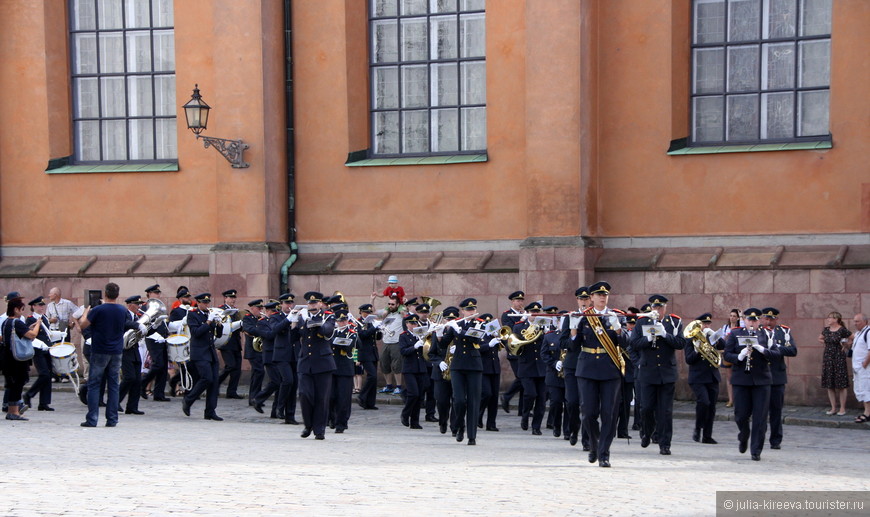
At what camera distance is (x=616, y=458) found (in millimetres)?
14180

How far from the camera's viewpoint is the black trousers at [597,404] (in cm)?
1329

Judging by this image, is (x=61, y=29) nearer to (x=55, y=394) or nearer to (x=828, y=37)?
(x=55, y=394)

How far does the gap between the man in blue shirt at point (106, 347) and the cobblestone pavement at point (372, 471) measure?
1.01 ft

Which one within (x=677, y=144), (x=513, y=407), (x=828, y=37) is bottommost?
(x=513, y=407)

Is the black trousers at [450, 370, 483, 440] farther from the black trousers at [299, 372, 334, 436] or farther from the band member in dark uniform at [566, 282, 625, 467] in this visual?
the band member in dark uniform at [566, 282, 625, 467]

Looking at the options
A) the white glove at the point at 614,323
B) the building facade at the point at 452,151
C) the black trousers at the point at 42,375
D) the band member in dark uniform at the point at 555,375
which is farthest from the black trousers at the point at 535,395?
the black trousers at the point at 42,375

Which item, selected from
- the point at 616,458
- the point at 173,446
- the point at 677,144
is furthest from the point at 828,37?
the point at 173,446

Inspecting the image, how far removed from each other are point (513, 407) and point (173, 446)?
8.21m

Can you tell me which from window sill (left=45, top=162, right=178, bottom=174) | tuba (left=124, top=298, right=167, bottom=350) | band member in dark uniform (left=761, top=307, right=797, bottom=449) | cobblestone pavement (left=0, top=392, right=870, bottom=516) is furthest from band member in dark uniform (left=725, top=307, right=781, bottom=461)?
window sill (left=45, top=162, right=178, bottom=174)

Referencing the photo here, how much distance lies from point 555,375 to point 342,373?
2.82 m

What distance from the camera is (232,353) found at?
21125mm

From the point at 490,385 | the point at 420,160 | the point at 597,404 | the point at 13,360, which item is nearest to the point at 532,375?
the point at 490,385

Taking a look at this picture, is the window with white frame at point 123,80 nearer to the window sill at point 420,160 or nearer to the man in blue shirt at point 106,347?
the window sill at point 420,160

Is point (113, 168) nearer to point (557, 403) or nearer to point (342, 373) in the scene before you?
point (342, 373)
